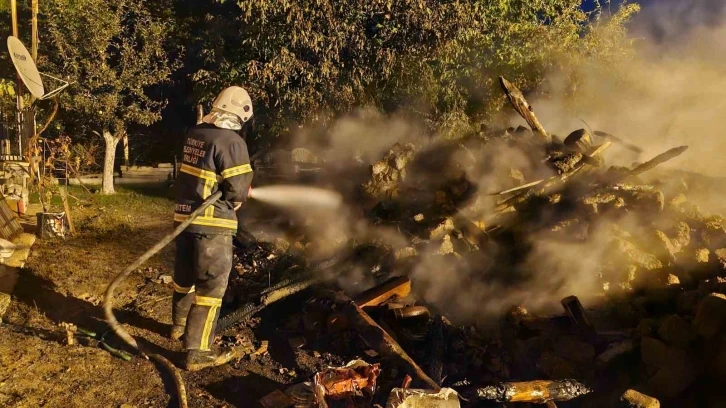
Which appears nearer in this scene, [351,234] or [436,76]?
[351,234]

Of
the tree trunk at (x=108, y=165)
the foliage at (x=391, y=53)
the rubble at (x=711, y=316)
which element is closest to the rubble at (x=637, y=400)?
the rubble at (x=711, y=316)

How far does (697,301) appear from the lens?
13.2 ft

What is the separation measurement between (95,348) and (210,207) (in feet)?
4.96

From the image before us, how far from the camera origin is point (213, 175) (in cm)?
377

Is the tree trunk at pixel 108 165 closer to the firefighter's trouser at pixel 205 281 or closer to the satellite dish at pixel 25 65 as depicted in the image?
the satellite dish at pixel 25 65

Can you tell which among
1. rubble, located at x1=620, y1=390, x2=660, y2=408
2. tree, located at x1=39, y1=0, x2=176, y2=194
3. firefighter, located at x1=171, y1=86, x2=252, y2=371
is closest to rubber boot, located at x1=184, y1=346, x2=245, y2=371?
firefighter, located at x1=171, y1=86, x2=252, y2=371

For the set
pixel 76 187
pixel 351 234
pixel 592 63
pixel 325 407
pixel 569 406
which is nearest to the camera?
pixel 325 407

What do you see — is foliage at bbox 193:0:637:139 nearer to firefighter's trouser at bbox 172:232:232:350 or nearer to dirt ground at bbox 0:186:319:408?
dirt ground at bbox 0:186:319:408

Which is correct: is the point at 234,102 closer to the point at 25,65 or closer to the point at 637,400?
the point at 637,400

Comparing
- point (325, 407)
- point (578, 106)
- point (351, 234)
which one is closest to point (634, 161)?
point (578, 106)

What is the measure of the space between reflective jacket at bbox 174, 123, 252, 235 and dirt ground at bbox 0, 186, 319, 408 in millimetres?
1152

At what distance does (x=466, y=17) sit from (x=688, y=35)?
5.55m

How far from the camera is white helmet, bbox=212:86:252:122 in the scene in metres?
3.87

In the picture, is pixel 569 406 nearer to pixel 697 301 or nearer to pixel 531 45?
pixel 697 301
